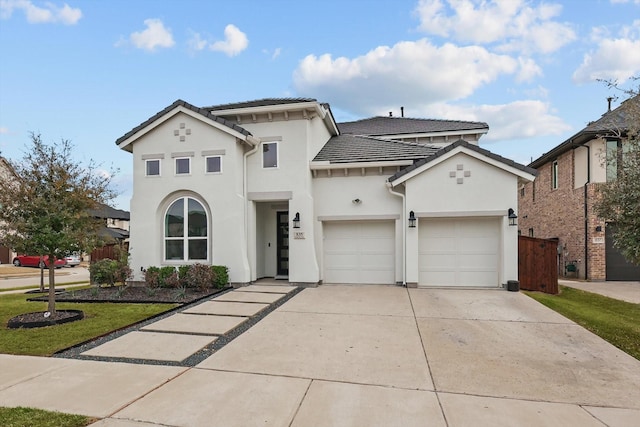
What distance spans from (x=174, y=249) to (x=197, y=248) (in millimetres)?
811

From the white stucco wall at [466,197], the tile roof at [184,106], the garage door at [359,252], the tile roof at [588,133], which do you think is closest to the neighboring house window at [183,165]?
the tile roof at [184,106]

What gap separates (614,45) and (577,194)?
767 cm

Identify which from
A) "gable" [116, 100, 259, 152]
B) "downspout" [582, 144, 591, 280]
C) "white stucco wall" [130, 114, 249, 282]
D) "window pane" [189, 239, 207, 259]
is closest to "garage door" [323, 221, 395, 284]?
"white stucco wall" [130, 114, 249, 282]

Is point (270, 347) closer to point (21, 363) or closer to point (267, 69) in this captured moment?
point (21, 363)

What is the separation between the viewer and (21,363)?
458 cm

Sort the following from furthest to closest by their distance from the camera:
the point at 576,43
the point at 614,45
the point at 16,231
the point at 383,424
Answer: the point at 576,43 < the point at 614,45 < the point at 16,231 < the point at 383,424

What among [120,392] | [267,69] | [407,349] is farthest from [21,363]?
[267,69]

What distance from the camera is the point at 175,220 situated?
36.2 ft

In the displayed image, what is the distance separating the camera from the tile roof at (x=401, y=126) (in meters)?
15.7

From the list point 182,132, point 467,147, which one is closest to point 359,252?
point 467,147

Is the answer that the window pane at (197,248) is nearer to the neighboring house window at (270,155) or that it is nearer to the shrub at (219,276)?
the shrub at (219,276)

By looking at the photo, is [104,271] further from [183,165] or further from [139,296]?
[183,165]

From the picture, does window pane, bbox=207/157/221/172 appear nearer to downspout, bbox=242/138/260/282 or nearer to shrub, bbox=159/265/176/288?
downspout, bbox=242/138/260/282

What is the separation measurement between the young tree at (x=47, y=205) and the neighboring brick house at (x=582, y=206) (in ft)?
50.8
